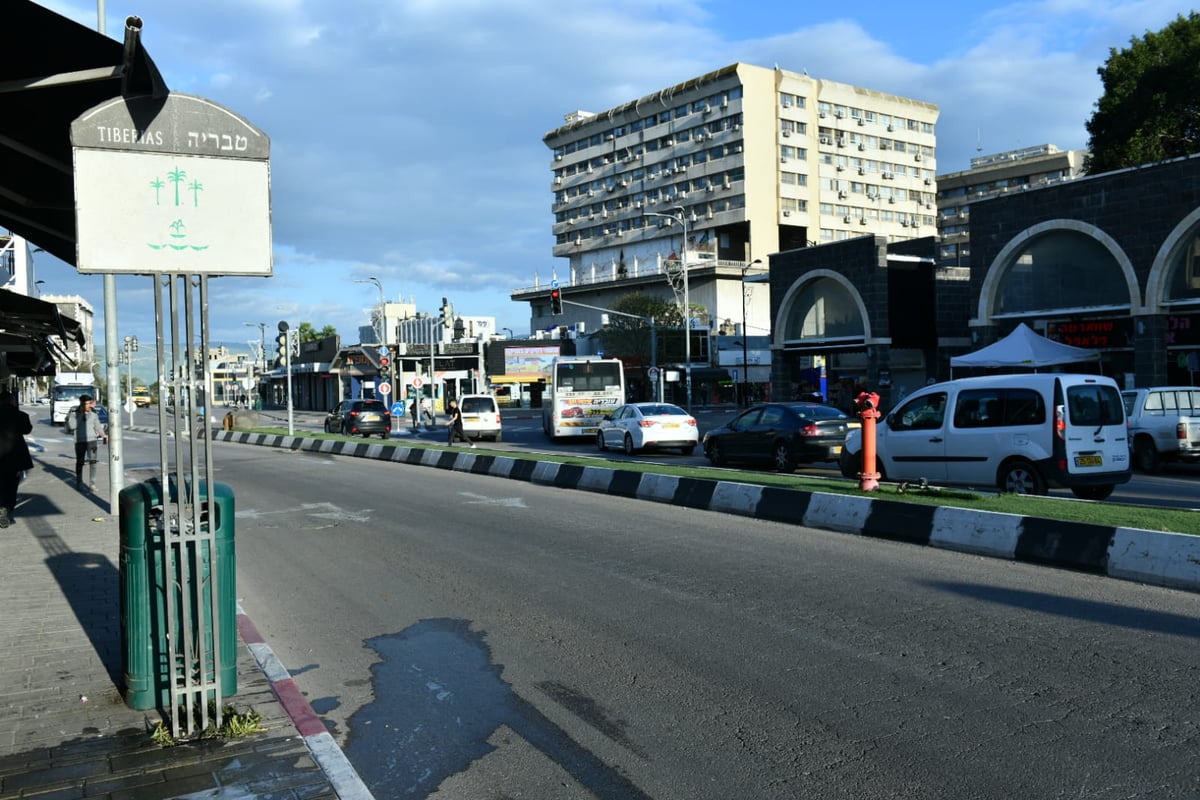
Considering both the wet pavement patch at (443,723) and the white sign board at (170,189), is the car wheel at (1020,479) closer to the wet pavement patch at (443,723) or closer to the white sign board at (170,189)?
the wet pavement patch at (443,723)

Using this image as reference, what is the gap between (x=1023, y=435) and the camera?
13664 millimetres

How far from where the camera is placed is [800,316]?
47.3m

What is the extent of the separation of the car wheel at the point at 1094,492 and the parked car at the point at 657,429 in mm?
12844

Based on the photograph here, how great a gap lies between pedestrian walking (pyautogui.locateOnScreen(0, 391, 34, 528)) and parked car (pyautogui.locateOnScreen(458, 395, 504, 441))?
74.8 feet

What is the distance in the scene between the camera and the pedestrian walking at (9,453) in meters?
13.1

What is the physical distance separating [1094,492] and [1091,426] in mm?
1292

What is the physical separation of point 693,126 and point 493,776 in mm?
93620

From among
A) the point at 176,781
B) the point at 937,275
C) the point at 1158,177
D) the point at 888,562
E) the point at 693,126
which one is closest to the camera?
the point at 176,781

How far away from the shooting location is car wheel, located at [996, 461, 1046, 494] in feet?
44.9

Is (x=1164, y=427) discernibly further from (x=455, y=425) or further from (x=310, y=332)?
(x=310, y=332)

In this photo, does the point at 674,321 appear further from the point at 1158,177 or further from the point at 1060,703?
the point at 1060,703

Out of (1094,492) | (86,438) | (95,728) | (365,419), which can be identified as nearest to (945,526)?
(1094,492)

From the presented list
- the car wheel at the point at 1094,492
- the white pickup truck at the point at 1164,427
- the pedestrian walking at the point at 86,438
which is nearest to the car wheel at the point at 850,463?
the car wheel at the point at 1094,492

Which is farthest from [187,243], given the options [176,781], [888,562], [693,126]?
[693,126]
